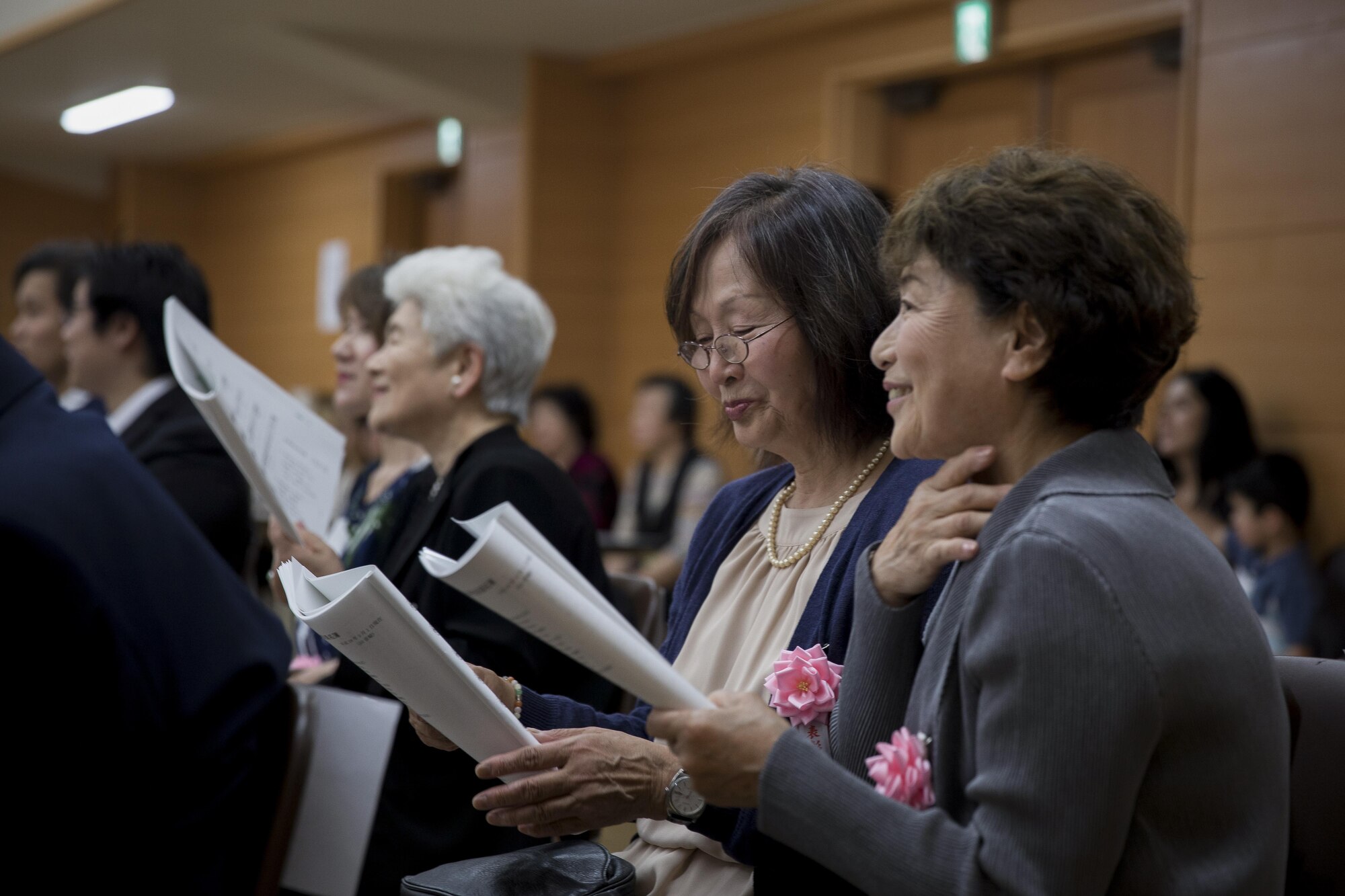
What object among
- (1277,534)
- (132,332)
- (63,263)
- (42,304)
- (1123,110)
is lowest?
(1277,534)

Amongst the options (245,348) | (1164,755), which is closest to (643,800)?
(1164,755)

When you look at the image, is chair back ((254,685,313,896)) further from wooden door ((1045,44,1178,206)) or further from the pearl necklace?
wooden door ((1045,44,1178,206))

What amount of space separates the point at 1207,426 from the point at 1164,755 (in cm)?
352

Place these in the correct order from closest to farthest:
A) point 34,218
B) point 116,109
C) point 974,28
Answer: point 974,28 < point 116,109 < point 34,218

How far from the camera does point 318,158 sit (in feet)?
31.1

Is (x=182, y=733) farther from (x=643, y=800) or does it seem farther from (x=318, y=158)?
(x=318, y=158)

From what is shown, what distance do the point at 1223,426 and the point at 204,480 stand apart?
3.27m

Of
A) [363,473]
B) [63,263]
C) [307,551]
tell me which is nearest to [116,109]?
[63,263]

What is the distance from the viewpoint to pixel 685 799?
1515 mm

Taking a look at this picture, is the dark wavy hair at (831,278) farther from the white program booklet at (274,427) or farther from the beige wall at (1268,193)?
the beige wall at (1268,193)

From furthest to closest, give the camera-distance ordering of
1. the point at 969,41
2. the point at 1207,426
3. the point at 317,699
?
1. the point at 969,41
2. the point at 1207,426
3. the point at 317,699

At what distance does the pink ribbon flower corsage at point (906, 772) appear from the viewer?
3.91 feet

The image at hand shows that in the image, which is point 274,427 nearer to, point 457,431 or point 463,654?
point 457,431

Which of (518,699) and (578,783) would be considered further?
(518,699)
